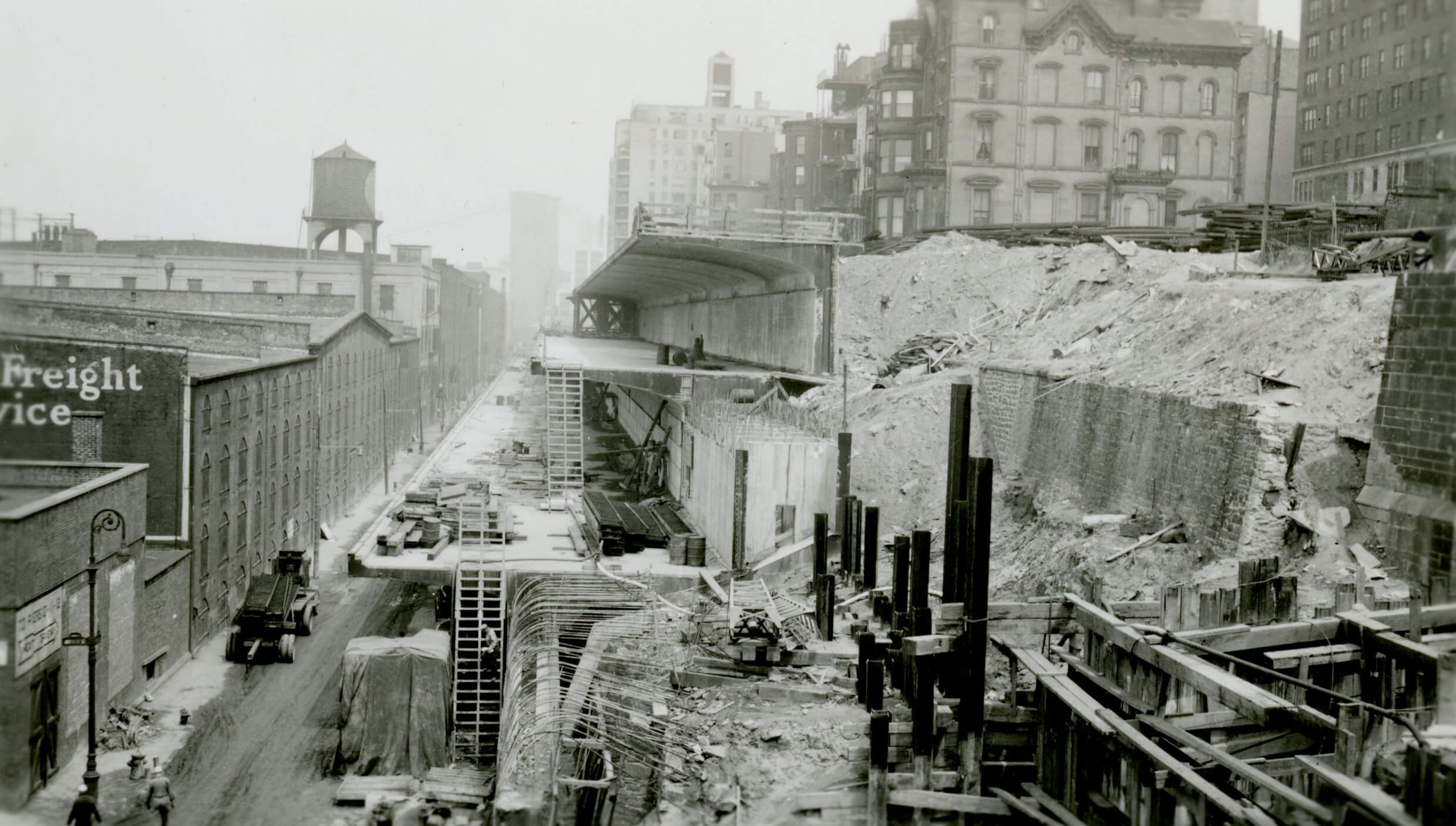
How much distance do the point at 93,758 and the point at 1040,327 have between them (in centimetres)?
2210

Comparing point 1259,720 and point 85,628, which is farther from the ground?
point 1259,720

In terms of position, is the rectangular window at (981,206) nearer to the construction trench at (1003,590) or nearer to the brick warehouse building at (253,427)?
the construction trench at (1003,590)

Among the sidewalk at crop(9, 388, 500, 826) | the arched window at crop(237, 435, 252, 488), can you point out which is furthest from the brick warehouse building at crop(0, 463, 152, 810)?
the arched window at crop(237, 435, 252, 488)

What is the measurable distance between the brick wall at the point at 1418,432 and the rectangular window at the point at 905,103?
41.6m

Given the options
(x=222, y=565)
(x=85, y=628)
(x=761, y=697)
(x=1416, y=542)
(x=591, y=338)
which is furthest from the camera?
(x=591, y=338)

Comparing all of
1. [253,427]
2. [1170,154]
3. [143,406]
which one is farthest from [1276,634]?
[1170,154]

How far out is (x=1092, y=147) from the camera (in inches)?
1965

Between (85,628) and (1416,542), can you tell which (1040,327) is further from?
(85,628)

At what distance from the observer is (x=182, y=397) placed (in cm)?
2842

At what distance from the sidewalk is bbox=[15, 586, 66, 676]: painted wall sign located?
217 centimetres

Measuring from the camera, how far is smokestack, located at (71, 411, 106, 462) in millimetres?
26391

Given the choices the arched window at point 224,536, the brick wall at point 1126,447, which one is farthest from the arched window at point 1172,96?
the arched window at point 224,536

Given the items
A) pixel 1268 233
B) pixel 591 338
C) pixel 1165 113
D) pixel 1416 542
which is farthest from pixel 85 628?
pixel 591 338

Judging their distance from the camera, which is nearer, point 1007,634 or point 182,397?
point 1007,634
